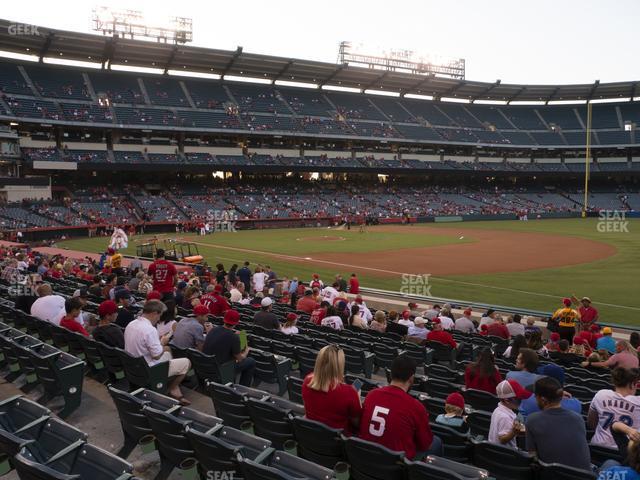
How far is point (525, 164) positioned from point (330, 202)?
1669 inches

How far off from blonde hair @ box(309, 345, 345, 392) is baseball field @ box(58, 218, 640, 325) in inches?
691

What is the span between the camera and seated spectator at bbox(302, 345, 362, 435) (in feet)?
16.9

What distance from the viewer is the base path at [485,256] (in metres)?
31.6

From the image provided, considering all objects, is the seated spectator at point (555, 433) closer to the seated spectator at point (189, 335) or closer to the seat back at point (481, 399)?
the seat back at point (481, 399)

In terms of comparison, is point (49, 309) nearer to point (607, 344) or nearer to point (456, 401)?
point (456, 401)

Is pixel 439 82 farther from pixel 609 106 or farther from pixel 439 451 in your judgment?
pixel 439 451

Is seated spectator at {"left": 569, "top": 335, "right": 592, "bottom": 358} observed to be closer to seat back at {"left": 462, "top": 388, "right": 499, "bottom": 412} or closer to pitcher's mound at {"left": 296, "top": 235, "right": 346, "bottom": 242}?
seat back at {"left": 462, "top": 388, "right": 499, "bottom": 412}

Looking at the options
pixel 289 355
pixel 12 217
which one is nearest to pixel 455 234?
pixel 12 217

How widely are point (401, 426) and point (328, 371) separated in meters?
0.90

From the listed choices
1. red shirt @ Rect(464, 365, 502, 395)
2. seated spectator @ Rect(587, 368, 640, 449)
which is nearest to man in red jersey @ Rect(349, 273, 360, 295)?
red shirt @ Rect(464, 365, 502, 395)

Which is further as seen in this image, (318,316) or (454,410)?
(318,316)

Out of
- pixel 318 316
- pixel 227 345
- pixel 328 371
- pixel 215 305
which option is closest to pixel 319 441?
pixel 328 371

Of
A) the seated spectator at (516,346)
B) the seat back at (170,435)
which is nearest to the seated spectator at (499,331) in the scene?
the seated spectator at (516,346)

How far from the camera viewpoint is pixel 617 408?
225 inches
